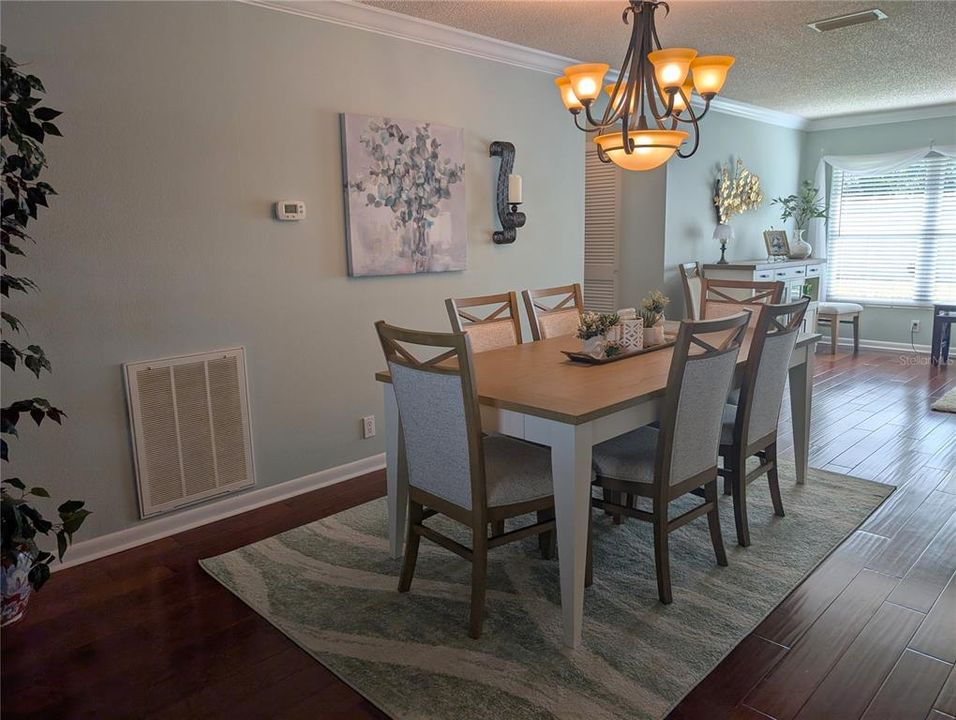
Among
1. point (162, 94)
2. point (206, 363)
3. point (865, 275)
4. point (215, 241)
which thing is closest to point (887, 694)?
point (206, 363)

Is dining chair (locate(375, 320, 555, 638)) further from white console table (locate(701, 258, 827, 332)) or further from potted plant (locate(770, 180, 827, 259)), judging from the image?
potted plant (locate(770, 180, 827, 259))

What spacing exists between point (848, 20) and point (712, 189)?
244 cm

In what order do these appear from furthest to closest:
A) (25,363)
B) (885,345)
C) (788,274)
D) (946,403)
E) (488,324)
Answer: (885,345)
(788,274)
(946,403)
(488,324)
(25,363)

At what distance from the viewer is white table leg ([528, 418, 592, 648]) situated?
1.99 m

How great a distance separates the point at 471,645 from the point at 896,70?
5125 millimetres

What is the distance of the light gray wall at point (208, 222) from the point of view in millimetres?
2531

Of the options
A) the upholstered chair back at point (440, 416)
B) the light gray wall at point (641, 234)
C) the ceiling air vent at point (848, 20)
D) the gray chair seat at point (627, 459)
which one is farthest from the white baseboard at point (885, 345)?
the upholstered chair back at point (440, 416)

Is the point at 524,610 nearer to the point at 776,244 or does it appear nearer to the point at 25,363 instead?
the point at 25,363

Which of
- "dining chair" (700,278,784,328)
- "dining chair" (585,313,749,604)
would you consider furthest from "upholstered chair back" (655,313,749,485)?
"dining chair" (700,278,784,328)

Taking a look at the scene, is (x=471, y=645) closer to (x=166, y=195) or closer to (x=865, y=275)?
(x=166, y=195)

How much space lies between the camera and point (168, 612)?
2354mm

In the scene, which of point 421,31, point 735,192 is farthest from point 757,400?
point 735,192

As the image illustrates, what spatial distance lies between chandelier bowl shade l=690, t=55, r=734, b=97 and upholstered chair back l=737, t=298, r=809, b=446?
0.92m

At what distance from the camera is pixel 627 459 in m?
2.37
